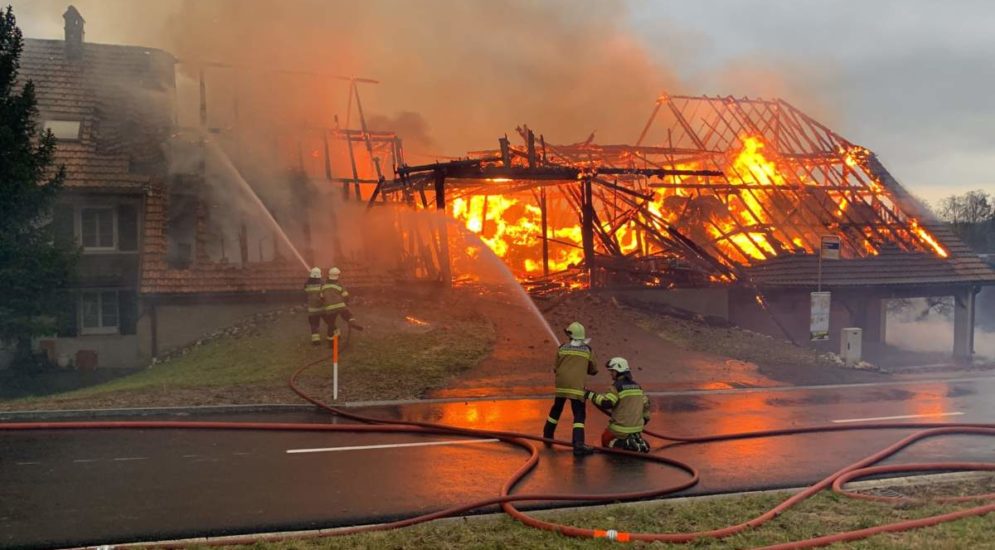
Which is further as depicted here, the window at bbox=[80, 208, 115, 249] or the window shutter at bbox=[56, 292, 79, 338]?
the window at bbox=[80, 208, 115, 249]

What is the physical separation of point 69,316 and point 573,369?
1362 centimetres

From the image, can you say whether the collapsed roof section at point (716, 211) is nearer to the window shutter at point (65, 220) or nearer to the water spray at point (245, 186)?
the water spray at point (245, 186)

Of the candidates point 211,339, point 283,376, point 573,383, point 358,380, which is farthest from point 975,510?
point 211,339

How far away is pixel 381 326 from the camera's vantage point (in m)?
16.3

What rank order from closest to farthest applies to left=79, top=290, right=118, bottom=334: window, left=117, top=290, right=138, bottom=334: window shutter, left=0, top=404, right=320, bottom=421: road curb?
left=0, top=404, right=320, bottom=421: road curb → left=79, top=290, right=118, bottom=334: window → left=117, top=290, right=138, bottom=334: window shutter

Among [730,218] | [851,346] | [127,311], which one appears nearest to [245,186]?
[127,311]

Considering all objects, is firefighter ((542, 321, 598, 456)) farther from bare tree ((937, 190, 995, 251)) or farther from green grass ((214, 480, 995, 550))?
bare tree ((937, 190, 995, 251))

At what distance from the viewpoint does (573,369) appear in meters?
8.89

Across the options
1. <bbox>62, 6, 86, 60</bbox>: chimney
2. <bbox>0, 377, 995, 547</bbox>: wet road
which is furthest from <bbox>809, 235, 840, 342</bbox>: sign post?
<bbox>62, 6, 86, 60</bbox>: chimney

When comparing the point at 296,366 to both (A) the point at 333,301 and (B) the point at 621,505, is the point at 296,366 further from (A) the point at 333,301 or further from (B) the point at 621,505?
(B) the point at 621,505

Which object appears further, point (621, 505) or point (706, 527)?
point (621, 505)

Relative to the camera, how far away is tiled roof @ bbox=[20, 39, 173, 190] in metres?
18.7

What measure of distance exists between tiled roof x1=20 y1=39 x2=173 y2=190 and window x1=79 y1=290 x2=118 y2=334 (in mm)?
2593

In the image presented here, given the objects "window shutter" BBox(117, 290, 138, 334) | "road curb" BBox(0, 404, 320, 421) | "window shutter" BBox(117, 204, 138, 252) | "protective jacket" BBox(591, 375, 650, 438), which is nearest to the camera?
"protective jacket" BBox(591, 375, 650, 438)
